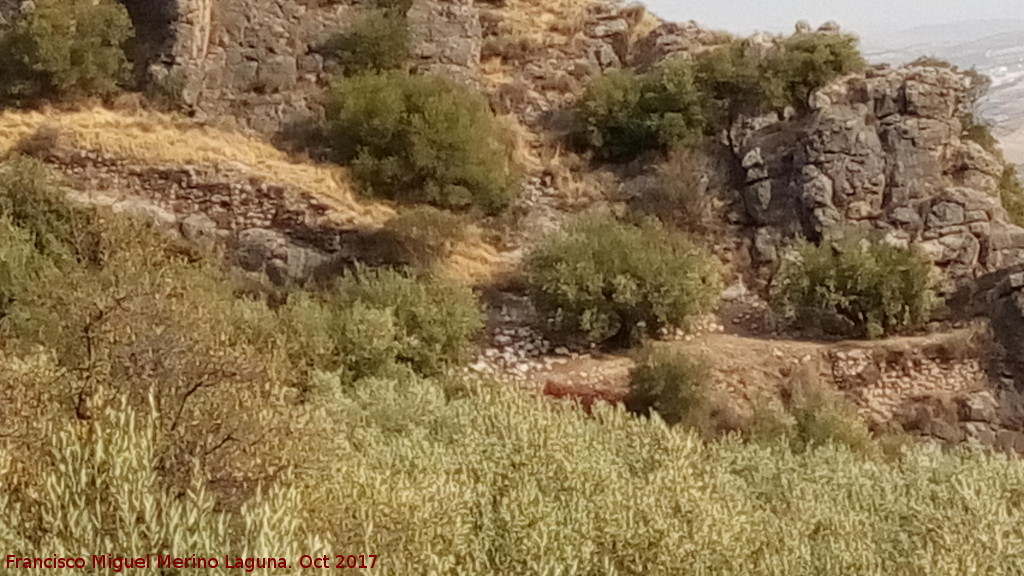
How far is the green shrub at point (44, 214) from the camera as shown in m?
17.2

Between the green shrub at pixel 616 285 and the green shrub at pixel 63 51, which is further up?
the green shrub at pixel 63 51

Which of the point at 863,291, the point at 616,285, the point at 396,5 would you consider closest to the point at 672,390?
the point at 616,285

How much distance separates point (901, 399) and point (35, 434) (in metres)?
13.4

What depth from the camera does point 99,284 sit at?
1169cm

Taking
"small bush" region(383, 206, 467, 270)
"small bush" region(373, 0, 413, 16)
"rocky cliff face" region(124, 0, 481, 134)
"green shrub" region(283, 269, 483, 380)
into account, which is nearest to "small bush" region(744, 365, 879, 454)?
"green shrub" region(283, 269, 483, 380)

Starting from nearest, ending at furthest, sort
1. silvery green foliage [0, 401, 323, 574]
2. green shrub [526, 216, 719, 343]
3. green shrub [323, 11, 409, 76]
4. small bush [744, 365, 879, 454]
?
silvery green foliage [0, 401, 323, 574] < small bush [744, 365, 879, 454] < green shrub [526, 216, 719, 343] < green shrub [323, 11, 409, 76]

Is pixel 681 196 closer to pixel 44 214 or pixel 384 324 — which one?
pixel 384 324

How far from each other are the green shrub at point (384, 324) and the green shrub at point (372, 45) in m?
6.72

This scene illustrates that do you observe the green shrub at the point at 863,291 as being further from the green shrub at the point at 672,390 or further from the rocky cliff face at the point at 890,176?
the green shrub at the point at 672,390

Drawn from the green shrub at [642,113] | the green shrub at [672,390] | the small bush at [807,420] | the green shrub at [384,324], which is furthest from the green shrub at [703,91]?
the green shrub at [672,390]

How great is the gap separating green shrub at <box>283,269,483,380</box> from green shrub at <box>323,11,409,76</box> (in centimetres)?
672

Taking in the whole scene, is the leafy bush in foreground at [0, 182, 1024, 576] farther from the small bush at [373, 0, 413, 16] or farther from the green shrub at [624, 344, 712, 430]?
the small bush at [373, 0, 413, 16]

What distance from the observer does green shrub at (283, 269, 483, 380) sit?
14.9 m

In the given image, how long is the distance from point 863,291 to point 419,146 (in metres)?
8.55
